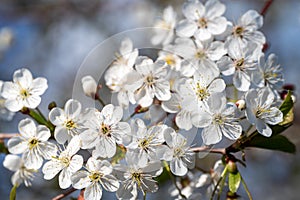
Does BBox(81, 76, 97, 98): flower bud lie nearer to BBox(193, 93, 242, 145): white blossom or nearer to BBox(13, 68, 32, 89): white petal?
BBox(13, 68, 32, 89): white petal

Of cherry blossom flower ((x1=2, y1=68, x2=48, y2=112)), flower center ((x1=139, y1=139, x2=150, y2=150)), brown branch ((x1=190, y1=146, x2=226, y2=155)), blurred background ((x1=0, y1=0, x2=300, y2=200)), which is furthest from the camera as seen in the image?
blurred background ((x1=0, y1=0, x2=300, y2=200))

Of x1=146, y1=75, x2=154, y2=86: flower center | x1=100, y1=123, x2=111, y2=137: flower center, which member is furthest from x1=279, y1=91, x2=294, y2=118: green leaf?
x1=100, y1=123, x2=111, y2=137: flower center

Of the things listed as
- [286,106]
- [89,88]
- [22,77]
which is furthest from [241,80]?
[22,77]

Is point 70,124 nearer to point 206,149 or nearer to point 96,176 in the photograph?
point 96,176

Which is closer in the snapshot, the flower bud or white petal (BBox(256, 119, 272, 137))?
white petal (BBox(256, 119, 272, 137))

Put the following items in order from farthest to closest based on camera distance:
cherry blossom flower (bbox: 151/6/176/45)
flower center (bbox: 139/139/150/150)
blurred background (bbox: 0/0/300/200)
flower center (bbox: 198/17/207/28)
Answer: blurred background (bbox: 0/0/300/200) < cherry blossom flower (bbox: 151/6/176/45) < flower center (bbox: 198/17/207/28) < flower center (bbox: 139/139/150/150)

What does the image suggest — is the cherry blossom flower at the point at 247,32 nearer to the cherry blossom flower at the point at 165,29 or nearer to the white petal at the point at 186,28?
the white petal at the point at 186,28

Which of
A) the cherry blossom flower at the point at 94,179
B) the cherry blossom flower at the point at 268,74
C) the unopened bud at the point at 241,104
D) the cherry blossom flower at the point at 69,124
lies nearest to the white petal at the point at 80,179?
the cherry blossom flower at the point at 94,179
